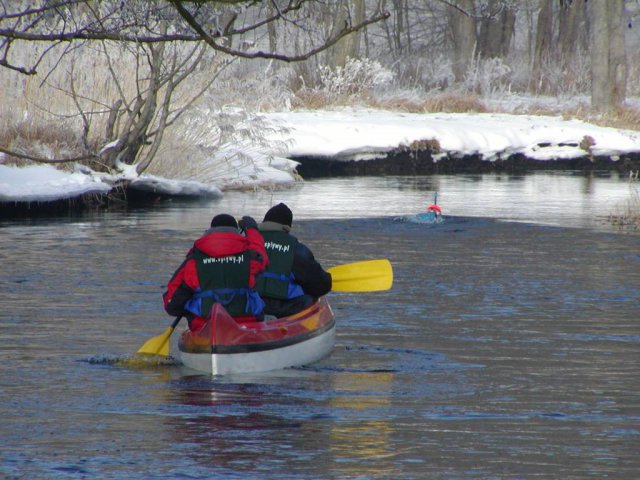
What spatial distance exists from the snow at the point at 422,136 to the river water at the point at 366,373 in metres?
8.33

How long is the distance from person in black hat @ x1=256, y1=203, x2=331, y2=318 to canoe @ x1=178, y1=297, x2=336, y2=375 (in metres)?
0.20

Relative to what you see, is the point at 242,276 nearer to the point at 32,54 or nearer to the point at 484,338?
the point at 484,338

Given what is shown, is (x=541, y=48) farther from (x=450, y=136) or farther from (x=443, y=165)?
(x=450, y=136)

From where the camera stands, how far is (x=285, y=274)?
9406 millimetres

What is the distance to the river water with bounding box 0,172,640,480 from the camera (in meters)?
6.72

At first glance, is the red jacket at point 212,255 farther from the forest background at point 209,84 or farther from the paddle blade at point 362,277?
the paddle blade at point 362,277

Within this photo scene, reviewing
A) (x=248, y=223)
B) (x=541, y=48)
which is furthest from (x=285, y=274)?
(x=541, y=48)

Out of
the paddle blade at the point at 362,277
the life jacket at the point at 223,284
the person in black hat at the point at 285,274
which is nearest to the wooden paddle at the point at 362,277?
the paddle blade at the point at 362,277

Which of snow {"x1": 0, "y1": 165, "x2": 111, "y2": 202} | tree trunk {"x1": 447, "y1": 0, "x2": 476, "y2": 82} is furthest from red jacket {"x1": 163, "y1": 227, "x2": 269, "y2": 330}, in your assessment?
tree trunk {"x1": 447, "y1": 0, "x2": 476, "y2": 82}

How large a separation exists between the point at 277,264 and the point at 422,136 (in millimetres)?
18580

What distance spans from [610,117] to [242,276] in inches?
948

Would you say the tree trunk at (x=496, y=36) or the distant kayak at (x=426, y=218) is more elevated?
the tree trunk at (x=496, y=36)

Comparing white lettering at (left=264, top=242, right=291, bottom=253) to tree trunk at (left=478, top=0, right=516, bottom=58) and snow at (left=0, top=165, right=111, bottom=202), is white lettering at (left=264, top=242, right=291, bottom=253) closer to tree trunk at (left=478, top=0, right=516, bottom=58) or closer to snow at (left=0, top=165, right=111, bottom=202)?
snow at (left=0, top=165, right=111, bottom=202)

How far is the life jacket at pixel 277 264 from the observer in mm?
9336
